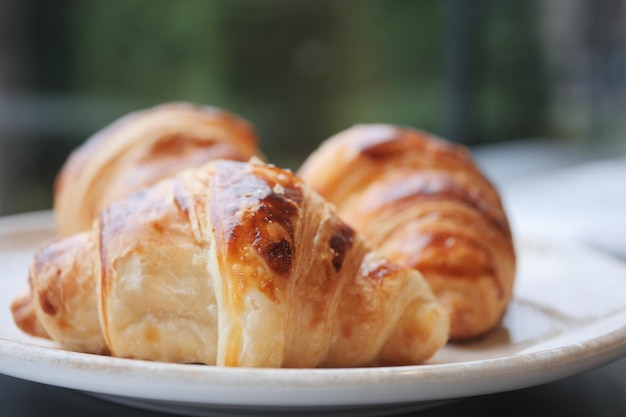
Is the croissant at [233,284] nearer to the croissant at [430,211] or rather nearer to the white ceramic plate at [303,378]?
the white ceramic plate at [303,378]

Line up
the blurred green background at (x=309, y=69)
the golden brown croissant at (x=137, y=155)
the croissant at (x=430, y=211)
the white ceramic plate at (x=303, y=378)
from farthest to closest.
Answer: the blurred green background at (x=309, y=69), the golden brown croissant at (x=137, y=155), the croissant at (x=430, y=211), the white ceramic plate at (x=303, y=378)

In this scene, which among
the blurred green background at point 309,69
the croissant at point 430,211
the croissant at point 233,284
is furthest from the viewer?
the blurred green background at point 309,69

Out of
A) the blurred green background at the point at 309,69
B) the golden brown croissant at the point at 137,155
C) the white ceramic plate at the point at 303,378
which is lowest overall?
the blurred green background at the point at 309,69

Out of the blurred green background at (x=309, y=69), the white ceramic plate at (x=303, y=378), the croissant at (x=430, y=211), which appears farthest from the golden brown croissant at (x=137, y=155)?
the blurred green background at (x=309, y=69)

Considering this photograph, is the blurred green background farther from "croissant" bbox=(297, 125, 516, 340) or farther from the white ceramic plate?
the white ceramic plate

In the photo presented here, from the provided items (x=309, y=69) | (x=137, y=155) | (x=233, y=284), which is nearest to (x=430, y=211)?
(x=233, y=284)

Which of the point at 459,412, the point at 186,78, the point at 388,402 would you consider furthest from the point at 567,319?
the point at 186,78

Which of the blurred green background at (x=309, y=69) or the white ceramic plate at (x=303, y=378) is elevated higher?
the white ceramic plate at (x=303, y=378)

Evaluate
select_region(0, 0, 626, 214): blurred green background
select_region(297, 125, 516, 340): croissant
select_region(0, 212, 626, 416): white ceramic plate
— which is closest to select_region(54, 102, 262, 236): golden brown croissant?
select_region(297, 125, 516, 340): croissant
